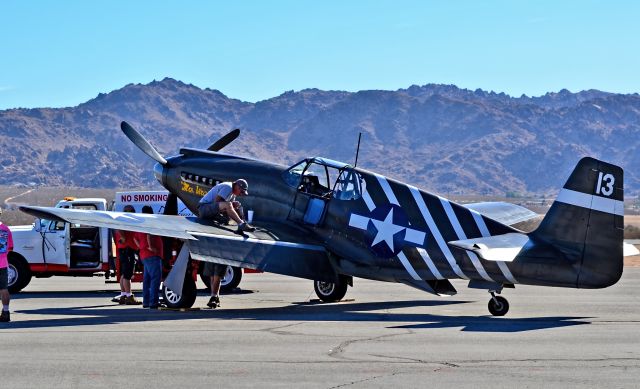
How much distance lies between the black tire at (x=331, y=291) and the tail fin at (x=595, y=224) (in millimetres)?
4483

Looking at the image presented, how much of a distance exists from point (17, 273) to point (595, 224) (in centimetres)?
1106

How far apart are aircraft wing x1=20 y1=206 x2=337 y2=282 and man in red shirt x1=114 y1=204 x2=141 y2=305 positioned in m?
1.45

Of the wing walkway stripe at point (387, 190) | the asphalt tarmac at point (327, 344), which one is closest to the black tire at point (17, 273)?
the asphalt tarmac at point (327, 344)

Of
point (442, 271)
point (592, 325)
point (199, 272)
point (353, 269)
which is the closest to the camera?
point (592, 325)

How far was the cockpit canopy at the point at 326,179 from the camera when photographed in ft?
58.1

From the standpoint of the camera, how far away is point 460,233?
16.5m

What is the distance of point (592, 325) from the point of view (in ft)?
48.6

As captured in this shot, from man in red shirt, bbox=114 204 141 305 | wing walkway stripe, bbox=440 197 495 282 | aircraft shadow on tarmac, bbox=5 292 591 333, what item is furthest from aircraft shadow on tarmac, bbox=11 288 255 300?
wing walkway stripe, bbox=440 197 495 282

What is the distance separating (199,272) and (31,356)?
7.13 m

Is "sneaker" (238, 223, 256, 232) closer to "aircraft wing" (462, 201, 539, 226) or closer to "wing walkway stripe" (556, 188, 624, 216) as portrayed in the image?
"aircraft wing" (462, 201, 539, 226)

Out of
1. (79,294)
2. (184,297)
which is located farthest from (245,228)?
(79,294)

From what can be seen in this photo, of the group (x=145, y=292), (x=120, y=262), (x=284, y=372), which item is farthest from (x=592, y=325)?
(x=120, y=262)

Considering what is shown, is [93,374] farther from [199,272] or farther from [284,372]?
[199,272]

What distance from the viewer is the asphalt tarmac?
1058 centimetres
